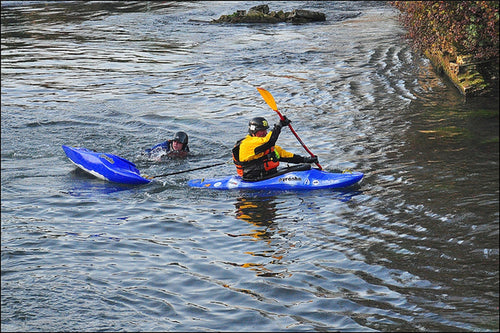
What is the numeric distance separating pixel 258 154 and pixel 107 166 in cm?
304

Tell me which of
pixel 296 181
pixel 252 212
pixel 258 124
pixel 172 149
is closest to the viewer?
pixel 252 212

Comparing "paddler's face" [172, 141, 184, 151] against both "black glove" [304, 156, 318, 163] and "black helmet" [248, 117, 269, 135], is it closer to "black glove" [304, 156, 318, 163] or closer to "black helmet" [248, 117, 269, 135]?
"black helmet" [248, 117, 269, 135]

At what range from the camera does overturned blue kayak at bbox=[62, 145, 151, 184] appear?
11828 millimetres

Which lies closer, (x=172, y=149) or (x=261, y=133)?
(x=261, y=133)

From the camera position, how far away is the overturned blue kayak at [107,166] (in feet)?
38.8

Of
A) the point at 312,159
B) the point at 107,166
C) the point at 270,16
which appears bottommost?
the point at 107,166

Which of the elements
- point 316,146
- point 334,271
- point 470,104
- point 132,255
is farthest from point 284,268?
Result: point 470,104

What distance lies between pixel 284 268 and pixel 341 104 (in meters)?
9.45

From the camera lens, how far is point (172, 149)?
516 inches

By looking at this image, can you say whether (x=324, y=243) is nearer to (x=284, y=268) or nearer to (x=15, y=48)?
(x=284, y=268)

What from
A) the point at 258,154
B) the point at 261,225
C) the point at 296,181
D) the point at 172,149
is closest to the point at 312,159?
the point at 296,181

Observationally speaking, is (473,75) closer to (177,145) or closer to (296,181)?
(296,181)

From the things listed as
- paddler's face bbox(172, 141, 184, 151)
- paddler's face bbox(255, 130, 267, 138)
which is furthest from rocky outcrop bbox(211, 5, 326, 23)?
paddler's face bbox(255, 130, 267, 138)

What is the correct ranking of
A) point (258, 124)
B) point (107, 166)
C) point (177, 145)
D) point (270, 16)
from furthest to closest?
point (270, 16) < point (177, 145) < point (107, 166) < point (258, 124)
